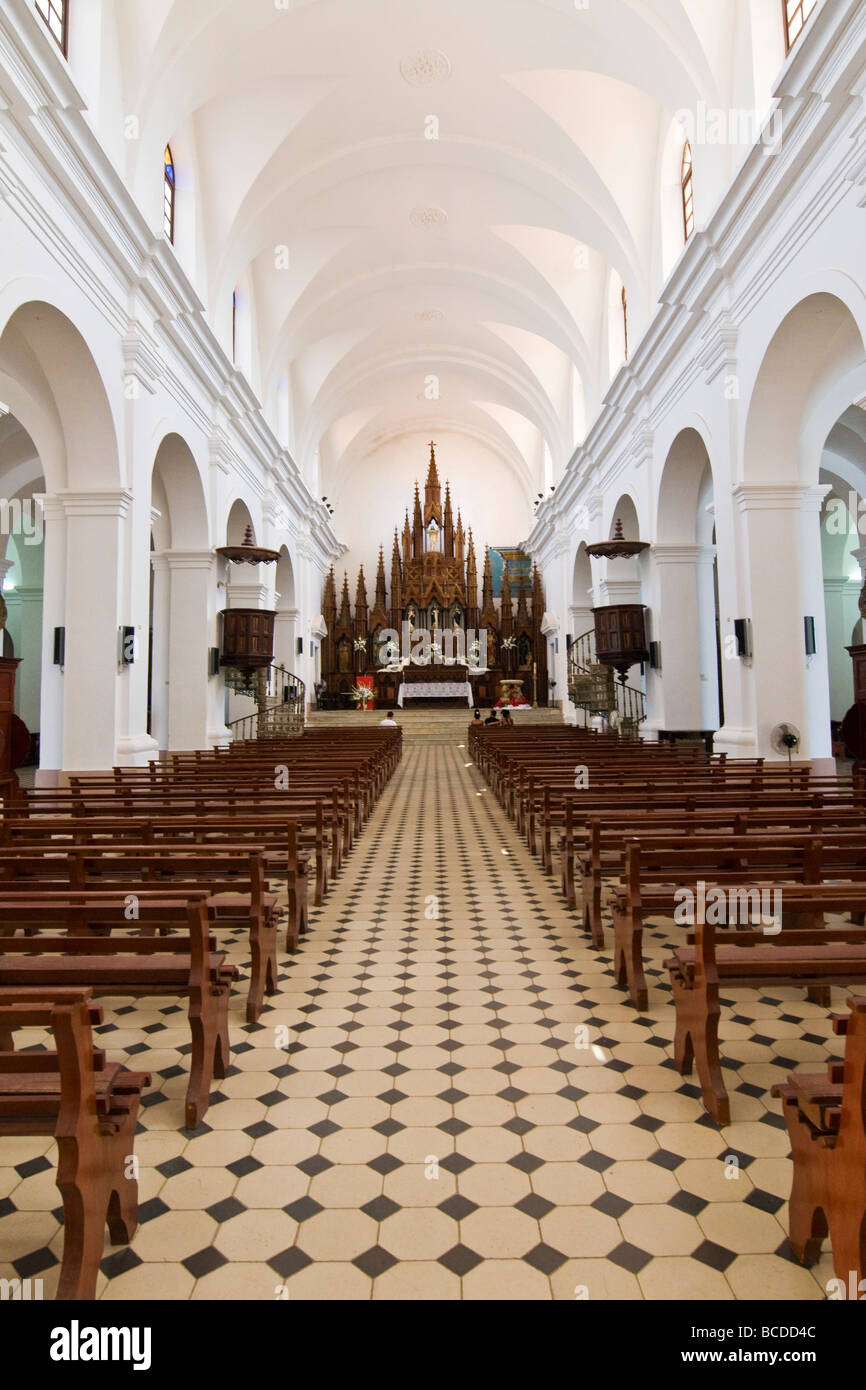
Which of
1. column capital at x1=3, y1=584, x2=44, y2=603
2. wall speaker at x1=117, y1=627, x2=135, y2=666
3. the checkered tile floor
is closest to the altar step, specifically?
column capital at x1=3, y1=584, x2=44, y2=603

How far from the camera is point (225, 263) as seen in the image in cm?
1302

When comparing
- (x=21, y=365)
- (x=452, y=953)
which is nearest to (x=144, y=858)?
(x=452, y=953)

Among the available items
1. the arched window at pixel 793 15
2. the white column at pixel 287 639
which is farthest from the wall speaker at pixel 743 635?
the white column at pixel 287 639

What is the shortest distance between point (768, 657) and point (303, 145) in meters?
10.5

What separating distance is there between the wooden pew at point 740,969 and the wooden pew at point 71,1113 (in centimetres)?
199

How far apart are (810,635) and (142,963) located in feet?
27.9

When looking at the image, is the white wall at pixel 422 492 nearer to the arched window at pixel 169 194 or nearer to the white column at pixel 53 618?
the arched window at pixel 169 194

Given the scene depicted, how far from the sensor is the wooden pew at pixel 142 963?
289cm

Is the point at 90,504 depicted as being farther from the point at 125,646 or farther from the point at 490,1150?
the point at 490,1150

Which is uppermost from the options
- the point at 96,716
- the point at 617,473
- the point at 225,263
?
the point at 225,263

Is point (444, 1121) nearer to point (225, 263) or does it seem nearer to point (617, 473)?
point (225, 263)

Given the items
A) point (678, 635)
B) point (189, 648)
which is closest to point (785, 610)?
point (678, 635)

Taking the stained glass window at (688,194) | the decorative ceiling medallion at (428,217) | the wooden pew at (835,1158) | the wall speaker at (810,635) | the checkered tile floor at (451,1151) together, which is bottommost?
the checkered tile floor at (451,1151)

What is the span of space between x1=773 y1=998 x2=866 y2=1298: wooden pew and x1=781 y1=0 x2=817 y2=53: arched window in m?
9.70
